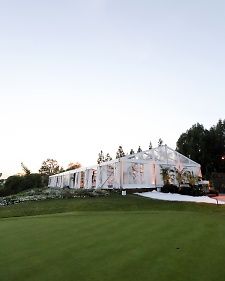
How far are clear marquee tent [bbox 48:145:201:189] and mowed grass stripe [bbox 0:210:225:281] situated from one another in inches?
813

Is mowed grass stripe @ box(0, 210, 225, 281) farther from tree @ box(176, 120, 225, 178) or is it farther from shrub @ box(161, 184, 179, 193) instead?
tree @ box(176, 120, 225, 178)

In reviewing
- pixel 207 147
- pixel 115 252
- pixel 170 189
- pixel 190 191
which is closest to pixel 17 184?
pixel 207 147

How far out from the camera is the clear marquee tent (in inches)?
1093

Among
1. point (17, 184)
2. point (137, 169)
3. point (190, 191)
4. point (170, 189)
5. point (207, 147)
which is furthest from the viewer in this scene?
point (17, 184)

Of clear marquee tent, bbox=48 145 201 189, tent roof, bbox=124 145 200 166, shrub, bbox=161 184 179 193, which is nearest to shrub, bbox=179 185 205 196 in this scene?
shrub, bbox=161 184 179 193

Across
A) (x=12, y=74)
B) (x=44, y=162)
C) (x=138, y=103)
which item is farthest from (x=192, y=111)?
(x=44, y=162)

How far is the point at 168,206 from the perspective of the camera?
16.8 metres

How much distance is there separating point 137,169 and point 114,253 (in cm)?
2434

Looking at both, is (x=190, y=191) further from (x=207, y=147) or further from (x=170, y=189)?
(x=207, y=147)

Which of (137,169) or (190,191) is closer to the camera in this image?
(190,191)

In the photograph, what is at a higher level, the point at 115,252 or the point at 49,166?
the point at 49,166

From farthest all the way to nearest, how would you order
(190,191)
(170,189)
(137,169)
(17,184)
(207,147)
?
1. (17,184)
2. (207,147)
3. (137,169)
4. (170,189)
5. (190,191)

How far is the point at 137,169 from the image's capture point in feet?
94.2

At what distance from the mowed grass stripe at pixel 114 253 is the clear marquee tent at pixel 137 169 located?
20646mm
